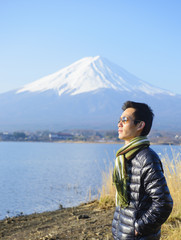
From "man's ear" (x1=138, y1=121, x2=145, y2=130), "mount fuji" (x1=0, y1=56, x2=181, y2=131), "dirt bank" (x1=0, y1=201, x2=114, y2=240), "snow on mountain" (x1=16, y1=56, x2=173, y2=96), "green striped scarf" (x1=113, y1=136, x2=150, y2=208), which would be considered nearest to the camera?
"green striped scarf" (x1=113, y1=136, x2=150, y2=208)

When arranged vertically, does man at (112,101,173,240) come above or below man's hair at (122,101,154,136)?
below

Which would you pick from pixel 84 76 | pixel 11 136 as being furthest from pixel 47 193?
pixel 84 76

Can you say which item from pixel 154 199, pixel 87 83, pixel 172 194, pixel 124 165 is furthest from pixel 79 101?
pixel 154 199

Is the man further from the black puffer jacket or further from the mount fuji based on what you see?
the mount fuji

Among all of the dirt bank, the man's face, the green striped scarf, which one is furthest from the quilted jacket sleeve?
the dirt bank

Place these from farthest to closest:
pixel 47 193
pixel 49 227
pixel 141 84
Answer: pixel 141 84
pixel 47 193
pixel 49 227

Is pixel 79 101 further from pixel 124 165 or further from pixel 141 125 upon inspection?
pixel 124 165

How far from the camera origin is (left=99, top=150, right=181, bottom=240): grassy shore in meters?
4.06

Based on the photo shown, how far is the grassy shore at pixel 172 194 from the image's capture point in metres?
4.06

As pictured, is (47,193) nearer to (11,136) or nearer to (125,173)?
(125,173)

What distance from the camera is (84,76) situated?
632 feet

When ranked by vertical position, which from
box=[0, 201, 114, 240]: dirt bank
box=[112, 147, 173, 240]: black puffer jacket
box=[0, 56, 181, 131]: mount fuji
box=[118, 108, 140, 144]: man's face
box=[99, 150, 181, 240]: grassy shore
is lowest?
box=[0, 201, 114, 240]: dirt bank

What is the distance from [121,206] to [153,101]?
158m

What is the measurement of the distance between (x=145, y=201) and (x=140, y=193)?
6 cm
